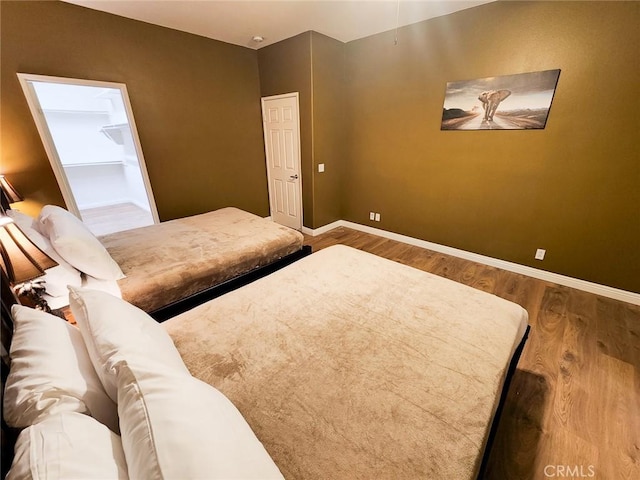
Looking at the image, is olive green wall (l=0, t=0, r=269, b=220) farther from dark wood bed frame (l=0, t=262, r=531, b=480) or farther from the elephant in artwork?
the elephant in artwork

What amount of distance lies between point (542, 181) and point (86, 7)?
4.84 m

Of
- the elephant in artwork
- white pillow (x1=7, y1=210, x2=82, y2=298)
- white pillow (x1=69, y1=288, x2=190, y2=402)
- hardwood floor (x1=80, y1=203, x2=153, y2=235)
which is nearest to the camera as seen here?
white pillow (x1=69, y1=288, x2=190, y2=402)

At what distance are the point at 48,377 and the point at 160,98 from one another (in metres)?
3.45

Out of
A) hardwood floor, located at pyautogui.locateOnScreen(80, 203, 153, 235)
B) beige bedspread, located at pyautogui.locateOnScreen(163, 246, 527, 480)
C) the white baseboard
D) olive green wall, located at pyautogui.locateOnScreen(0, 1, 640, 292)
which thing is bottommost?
hardwood floor, located at pyautogui.locateOnScreen(80, 203, 153, 235)

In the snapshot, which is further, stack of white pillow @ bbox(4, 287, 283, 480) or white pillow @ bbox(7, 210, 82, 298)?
white pillow @ bbox(7, 210, 82, 298)

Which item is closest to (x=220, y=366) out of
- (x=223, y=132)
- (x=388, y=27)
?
(x=223, y=132)

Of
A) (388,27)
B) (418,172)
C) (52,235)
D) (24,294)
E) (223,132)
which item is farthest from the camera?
(223,132)

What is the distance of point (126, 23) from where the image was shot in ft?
Result: 9.20

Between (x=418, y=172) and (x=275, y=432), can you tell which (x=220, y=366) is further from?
(x=418, y=172)

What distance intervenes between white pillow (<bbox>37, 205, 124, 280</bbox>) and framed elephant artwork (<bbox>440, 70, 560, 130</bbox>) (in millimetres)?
3540

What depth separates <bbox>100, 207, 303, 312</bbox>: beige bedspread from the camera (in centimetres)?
184

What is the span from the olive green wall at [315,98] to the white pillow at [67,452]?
139 inches

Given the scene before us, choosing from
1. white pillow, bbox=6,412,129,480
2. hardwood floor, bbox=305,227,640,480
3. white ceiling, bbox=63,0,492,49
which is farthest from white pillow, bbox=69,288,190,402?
white ceiling, bbox=63,0,492,49

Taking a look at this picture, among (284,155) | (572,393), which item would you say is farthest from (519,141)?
(284,155)
